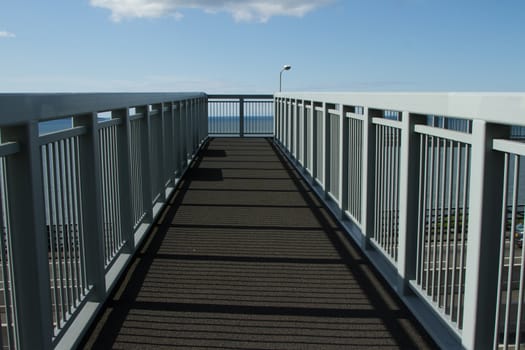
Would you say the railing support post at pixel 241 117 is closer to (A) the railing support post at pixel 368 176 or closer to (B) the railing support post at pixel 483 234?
(A) the railing support post at pixel 368 176

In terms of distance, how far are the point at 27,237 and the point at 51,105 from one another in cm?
74

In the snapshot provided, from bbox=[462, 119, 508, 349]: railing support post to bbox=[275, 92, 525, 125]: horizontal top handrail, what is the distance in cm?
10

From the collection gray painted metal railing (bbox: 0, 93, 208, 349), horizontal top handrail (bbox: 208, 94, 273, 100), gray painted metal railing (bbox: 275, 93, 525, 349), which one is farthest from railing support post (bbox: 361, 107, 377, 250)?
horizontal top handrail (bbox: 208, 94, 273, 100)

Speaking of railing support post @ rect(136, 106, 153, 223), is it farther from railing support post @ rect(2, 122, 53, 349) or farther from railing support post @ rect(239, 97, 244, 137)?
railing support post @ rect(239, 97, 244, 137)

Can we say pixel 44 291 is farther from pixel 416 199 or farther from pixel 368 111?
pixel 368 111

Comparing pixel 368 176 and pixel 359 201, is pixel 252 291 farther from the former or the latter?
pixel 359 201

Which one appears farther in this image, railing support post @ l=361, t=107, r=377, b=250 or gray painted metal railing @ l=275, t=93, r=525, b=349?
railing support post @ l=361, t=107, r=377, b=250

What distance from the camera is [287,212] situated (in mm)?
7391

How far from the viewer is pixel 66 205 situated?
144 inches

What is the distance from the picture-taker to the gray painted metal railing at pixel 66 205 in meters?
2.79

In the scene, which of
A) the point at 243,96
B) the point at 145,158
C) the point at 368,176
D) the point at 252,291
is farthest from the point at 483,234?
the point at 243,96

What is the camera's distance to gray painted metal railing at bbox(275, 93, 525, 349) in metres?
2.76

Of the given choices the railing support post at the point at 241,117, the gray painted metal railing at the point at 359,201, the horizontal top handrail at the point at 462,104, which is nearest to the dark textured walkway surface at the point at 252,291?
the gray painted metal railing at the point at 359,201

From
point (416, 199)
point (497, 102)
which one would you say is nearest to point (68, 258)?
point (416, 199)
